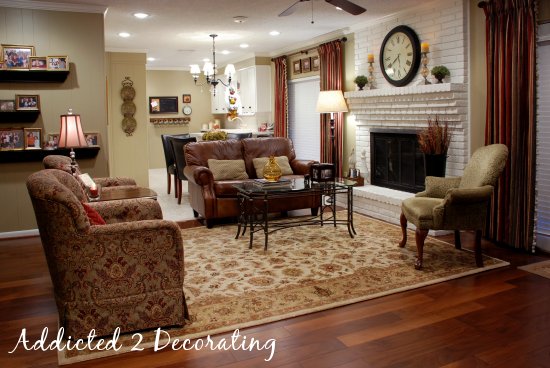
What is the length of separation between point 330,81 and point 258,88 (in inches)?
100

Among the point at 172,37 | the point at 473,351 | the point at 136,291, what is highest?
the point at 172,37

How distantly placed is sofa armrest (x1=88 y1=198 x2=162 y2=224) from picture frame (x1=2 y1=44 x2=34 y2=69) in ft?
8.21

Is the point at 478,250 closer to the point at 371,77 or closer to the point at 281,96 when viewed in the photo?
the point at 371,77

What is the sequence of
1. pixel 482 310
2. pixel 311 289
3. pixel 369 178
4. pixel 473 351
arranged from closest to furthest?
pixel 473 351 < pixel 482 310 < pixel 311 289 < pixel 369 178

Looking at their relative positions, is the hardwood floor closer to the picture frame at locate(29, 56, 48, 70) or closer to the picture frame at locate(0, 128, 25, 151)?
the picture frame at locate(0, 128, 25, 151)

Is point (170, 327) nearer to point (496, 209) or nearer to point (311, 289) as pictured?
point (311, 289)

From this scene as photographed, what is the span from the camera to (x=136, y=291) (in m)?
2.91

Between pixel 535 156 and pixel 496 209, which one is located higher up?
pixel 535 156

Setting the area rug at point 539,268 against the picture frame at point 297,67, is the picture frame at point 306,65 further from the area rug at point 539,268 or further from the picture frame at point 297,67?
the area rug at point 539,268

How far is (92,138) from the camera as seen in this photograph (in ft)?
19.2

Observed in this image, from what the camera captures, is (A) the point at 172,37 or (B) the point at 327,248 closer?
(B) the point at 327,248

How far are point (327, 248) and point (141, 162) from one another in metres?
5.32

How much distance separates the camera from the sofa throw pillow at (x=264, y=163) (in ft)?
20.8

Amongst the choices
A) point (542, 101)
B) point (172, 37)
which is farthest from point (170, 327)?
point (172, 37)
